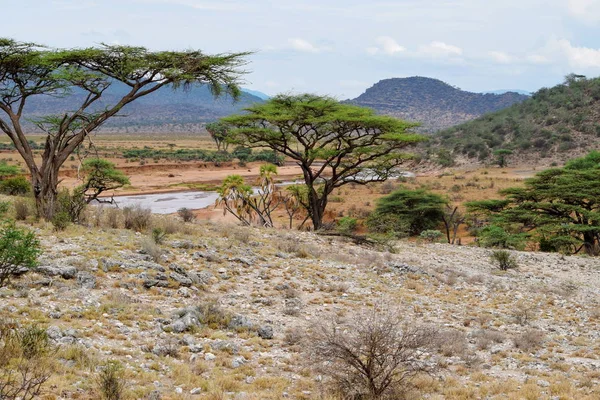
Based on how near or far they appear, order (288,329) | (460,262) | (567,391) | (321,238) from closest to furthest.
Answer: (567,391), (288,329), (460,262), (321,238)

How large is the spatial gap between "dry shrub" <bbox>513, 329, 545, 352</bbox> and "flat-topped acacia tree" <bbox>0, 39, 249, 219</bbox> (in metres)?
11.7

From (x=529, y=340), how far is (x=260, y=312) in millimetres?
4711

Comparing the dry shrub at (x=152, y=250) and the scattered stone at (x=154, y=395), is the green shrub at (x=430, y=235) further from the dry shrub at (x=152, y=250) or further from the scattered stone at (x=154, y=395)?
the scattered stone at (x=154, y=395)

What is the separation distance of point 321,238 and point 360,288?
6.64m

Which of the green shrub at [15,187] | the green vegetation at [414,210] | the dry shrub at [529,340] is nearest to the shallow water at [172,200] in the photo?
the green shrub at [15,187]

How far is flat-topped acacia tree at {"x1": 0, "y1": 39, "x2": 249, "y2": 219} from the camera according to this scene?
14.1 meters

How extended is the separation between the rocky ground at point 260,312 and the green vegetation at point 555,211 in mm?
10815

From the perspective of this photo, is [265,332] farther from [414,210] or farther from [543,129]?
[543,129]

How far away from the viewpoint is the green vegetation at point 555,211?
83.9 ft

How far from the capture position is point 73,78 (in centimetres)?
A: 1423

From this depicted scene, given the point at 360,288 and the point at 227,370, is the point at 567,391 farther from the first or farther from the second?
the point at 360,288

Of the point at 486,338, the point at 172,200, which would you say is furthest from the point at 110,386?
the point at 172,200

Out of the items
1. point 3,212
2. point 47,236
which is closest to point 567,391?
point 47,236

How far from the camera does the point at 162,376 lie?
6.15 metres
